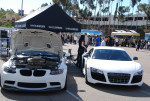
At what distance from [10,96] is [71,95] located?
5.31 feet

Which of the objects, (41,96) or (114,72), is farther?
(114,72)

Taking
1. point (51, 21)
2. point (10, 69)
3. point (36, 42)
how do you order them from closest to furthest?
point (10, 69), point (36, 42), point (51, 21)

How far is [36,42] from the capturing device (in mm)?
7258

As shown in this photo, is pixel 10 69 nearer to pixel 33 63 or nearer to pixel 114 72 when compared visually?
pixel 33 63

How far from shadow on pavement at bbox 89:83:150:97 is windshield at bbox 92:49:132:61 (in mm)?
1158

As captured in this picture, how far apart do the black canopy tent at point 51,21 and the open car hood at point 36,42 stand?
113 inches

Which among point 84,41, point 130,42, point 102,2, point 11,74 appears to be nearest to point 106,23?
point 102,2

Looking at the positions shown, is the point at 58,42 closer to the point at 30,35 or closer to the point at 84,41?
the point at 30,35

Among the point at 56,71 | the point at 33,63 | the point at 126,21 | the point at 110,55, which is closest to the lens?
the point at 56,71

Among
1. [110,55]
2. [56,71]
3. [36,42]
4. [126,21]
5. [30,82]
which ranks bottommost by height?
[30,82]

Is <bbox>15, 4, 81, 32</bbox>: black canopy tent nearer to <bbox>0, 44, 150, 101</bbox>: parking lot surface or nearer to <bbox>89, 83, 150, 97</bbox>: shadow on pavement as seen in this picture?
<bbox>0, 44, 150, 101</bbox>: parking lot surface

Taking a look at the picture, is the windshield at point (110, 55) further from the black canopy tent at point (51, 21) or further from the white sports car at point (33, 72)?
the black canopy tent at point (51, 21)

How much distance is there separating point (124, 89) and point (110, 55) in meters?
1.60

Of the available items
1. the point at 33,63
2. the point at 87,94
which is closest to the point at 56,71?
the point at 33,63
